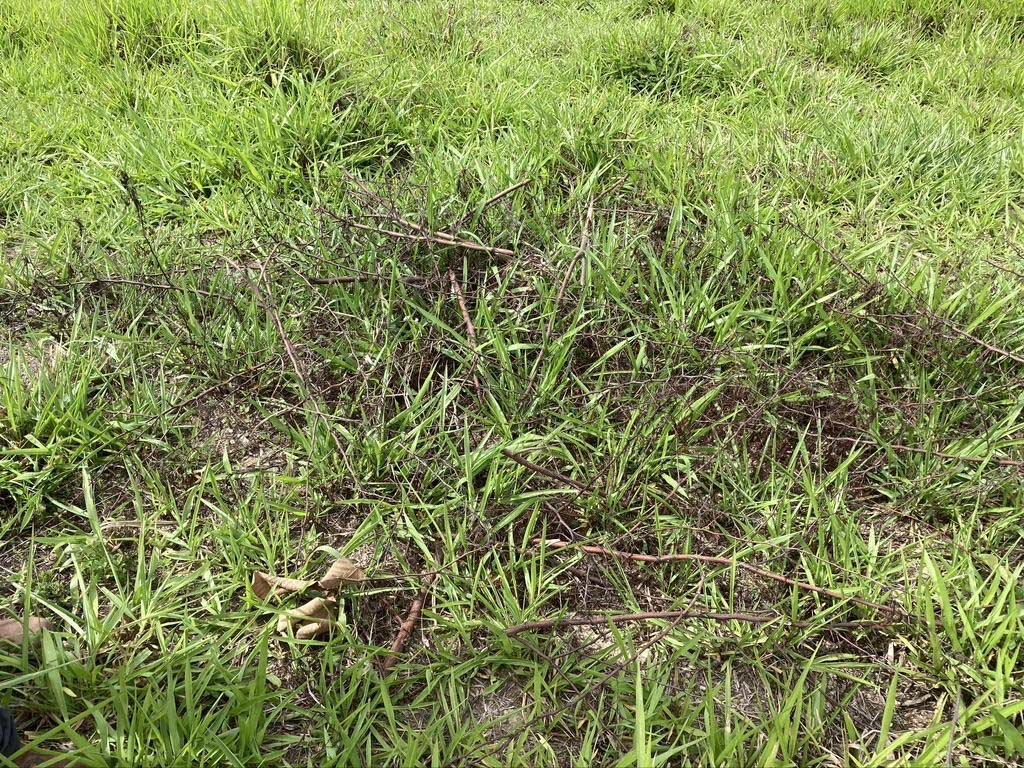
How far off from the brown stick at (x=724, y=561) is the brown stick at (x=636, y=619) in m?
0.09

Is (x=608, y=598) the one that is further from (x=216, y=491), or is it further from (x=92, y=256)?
(x=92, y=256)

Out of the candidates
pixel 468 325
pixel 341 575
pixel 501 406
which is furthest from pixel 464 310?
pixel 341 575

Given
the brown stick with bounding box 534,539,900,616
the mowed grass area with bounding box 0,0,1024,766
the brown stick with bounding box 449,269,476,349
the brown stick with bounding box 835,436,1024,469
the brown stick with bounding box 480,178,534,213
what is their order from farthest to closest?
the brown stick with bounding box 480,178,534,213, the brown stick with bounding box 449,269,476,349, the brown stick with bounding box 835,436,1024,469, the brown stick with bounding box 534,539,900,616, the mowed grass area with bounding box 0,0,1024,766

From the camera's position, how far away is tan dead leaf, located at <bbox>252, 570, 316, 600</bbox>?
153 cm

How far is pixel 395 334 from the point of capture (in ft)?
6.78

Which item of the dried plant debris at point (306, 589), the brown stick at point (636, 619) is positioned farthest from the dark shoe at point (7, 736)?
the brown stick at point (636, 619)

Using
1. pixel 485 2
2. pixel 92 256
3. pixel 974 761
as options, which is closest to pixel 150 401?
pixel 92 256

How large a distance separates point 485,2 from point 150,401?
2935 millimetres

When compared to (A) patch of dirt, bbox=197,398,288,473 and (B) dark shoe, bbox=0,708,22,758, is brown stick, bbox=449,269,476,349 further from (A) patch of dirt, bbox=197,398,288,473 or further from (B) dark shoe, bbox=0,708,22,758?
(B) dark shoe, bbox=0,708,22,758

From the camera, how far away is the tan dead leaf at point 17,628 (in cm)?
144

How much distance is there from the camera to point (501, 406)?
1920 millimetres

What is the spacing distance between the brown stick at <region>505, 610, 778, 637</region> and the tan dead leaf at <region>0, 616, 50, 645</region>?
91 centimetres

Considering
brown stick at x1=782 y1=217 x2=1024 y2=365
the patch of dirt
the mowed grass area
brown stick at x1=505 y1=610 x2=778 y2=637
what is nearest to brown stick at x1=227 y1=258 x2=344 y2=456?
the mowed grass area

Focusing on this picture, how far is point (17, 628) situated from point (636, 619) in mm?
1214
